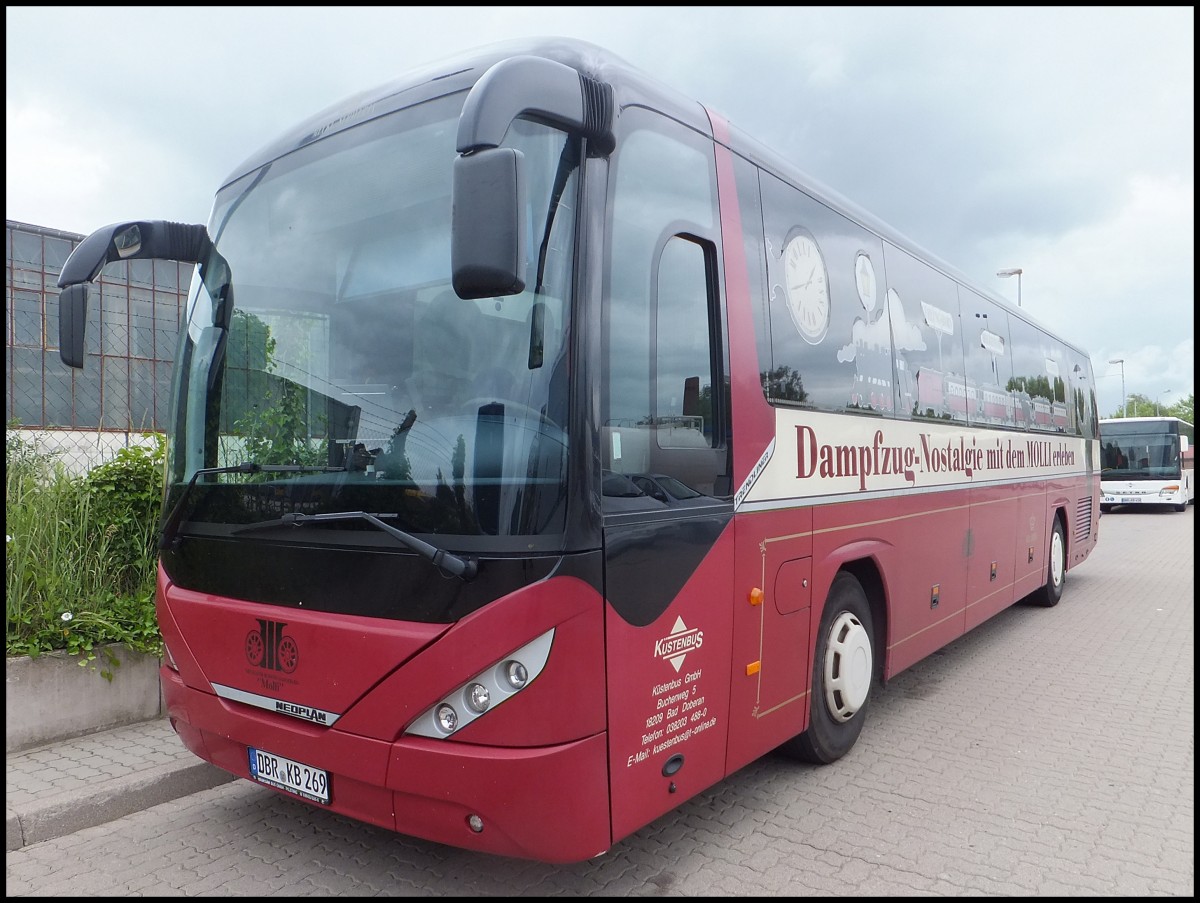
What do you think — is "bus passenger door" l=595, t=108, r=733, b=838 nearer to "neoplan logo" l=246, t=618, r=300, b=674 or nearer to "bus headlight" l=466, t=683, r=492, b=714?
"bus headlight" l=466, t=683, r=492, b=714

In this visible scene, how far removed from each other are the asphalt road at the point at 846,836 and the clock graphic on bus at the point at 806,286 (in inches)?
97.6

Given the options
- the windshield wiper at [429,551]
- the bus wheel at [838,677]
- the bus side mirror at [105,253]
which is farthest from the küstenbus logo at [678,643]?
the bus side mirror at [105,253]

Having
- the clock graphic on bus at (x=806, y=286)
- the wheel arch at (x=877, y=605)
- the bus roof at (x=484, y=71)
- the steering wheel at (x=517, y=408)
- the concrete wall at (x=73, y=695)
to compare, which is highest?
the bus roof at (x=484, y=71)

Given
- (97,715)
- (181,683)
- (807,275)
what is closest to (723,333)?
(807,275)

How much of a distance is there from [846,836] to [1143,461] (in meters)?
29.6

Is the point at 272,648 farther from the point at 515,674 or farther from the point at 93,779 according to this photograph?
the point at 93,779

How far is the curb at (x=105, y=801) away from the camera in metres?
4.13

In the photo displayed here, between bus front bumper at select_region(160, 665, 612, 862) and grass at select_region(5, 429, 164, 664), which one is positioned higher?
grass at select_region(5, 429, 164, 664)

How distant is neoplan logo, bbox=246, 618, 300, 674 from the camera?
344cm

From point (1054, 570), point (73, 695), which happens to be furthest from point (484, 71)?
point (1054, 570)

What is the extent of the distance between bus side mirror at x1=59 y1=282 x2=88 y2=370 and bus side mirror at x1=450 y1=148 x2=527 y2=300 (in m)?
2.29

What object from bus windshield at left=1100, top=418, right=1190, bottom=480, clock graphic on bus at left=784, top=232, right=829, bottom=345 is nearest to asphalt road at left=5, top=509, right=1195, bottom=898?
clock graphic on bus at left=784, top=232, right=829, bottom=345

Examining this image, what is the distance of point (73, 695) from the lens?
17.0 ft

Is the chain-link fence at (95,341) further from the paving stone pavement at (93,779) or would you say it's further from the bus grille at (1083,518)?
the bus grille at (1083,518)
